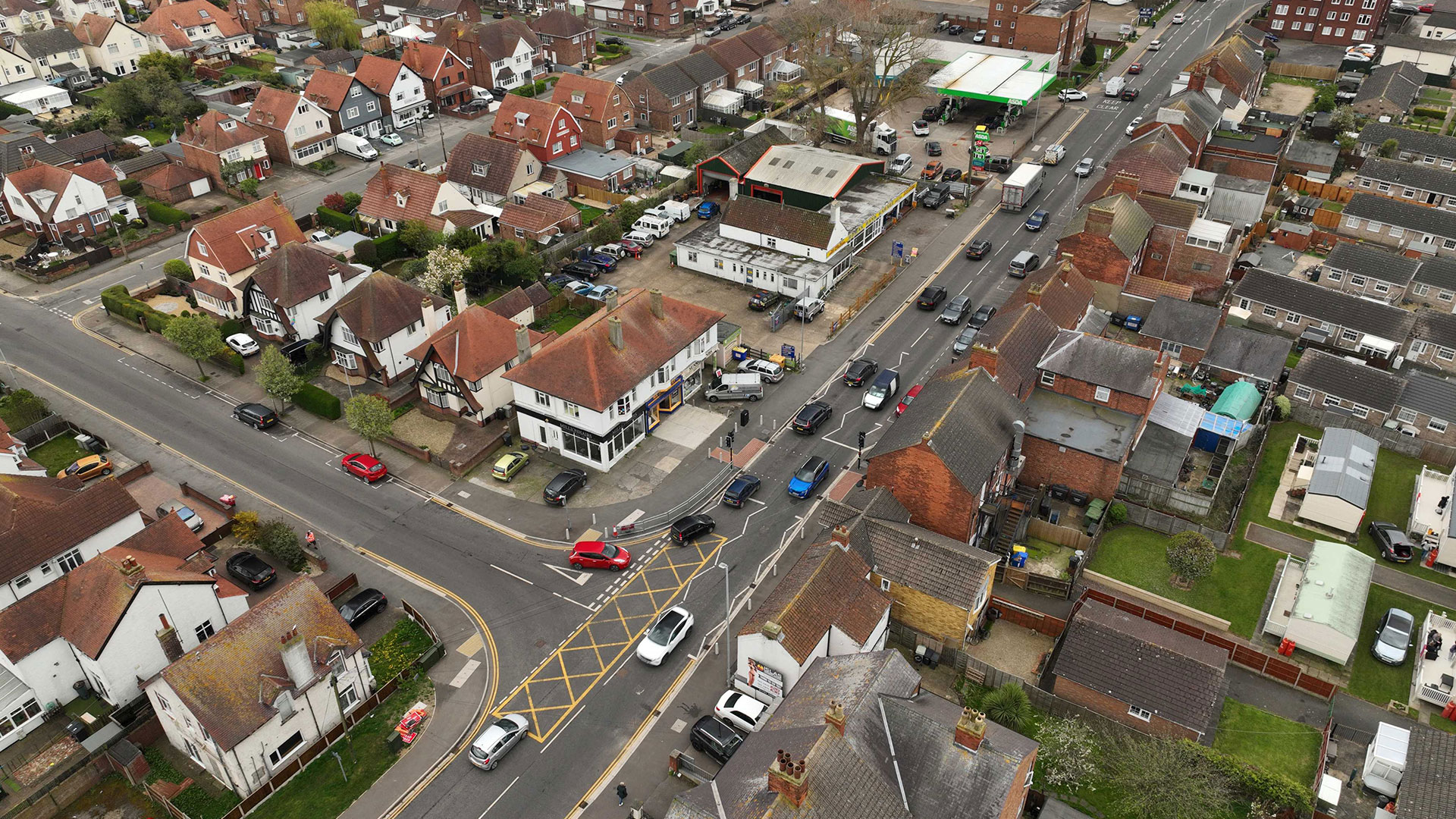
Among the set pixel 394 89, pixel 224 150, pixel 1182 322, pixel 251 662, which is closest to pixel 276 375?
pixel 251 662

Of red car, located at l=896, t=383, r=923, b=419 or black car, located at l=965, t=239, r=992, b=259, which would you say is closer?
red car, located at l=896, t=383, r=923, b=419

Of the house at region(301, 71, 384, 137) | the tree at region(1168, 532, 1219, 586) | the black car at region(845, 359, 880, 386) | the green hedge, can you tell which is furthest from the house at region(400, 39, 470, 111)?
the tree at region(1168, 532, 1219, 586)

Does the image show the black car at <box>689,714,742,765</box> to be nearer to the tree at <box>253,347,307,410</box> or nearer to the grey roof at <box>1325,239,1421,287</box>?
the tree at <box>253,347,307,410</box>

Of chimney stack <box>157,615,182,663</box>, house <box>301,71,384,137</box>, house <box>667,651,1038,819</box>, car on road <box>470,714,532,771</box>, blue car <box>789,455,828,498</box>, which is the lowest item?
blue car <box>789,455,828,498</box>

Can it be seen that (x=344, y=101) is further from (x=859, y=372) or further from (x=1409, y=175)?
(x=1409, y=175)

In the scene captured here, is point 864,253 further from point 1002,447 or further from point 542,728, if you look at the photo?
point 542,728

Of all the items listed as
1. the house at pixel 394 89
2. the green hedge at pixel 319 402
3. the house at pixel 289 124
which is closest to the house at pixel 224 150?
the house at pixel 289 124
